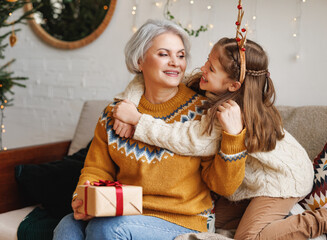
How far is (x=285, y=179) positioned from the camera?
4.57 ft

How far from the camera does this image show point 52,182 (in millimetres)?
1847

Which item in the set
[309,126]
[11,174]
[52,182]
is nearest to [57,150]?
[11,174]

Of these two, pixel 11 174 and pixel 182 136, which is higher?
pixel 182 136

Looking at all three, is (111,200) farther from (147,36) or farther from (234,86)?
(147,36)

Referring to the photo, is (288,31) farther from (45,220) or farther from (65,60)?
(65,60)

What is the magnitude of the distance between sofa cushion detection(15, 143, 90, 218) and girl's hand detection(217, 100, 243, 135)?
2.99 feet

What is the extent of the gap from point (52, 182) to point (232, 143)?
3.37 feet

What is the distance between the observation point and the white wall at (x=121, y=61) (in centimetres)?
196

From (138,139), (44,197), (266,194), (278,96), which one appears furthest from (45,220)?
(278,96)

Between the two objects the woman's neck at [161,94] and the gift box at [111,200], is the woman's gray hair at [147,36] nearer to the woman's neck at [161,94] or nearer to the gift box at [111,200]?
the woman's neck at [161,94]

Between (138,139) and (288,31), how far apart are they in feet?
3.72

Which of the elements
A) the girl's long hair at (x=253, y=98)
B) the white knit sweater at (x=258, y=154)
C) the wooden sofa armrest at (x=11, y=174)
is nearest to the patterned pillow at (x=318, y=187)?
the white knit sweater at (x=258, y=154)

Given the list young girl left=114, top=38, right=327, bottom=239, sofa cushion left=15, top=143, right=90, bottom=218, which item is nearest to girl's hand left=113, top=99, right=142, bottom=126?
young girl left=114, top=38, right=327, bottom=239

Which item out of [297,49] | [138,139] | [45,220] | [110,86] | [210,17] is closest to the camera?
[138,139]
